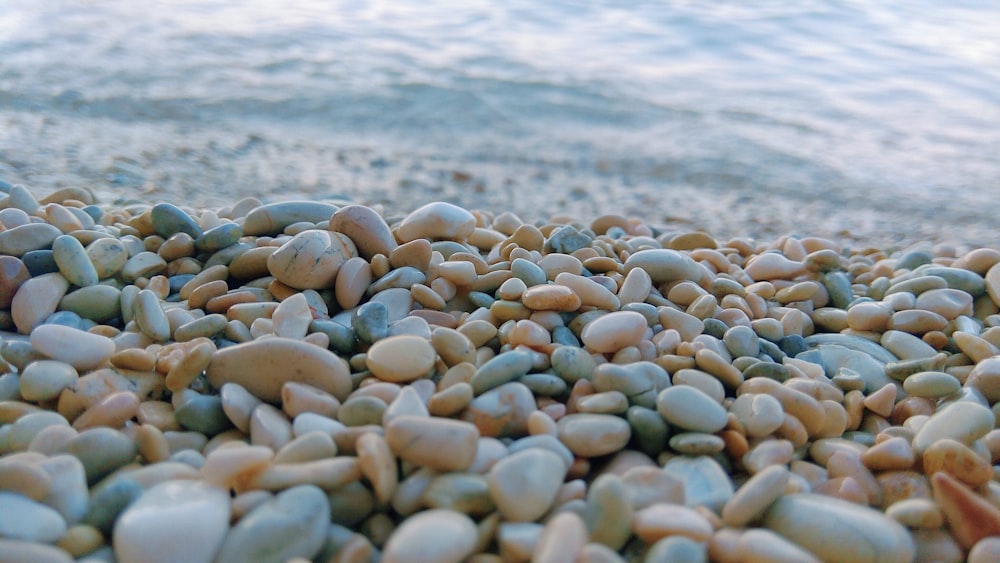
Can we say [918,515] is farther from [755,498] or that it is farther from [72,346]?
[72,346]

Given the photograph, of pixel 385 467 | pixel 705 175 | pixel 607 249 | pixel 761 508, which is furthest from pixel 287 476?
pixel 705 175

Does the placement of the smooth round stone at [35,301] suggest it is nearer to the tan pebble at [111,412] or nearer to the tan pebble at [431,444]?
the tan pebble at [111,412]

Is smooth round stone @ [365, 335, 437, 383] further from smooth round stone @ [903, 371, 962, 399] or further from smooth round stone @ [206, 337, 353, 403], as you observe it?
smooth round stone @ [903, 371, 962, 399]

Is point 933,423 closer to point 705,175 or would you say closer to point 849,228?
point 849,228

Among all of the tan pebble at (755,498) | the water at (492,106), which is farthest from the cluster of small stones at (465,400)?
the water at (492,106)

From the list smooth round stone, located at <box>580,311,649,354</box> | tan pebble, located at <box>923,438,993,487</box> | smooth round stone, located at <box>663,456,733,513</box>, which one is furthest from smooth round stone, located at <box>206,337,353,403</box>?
tan pebble, located at <box>923,438,993,487</box>

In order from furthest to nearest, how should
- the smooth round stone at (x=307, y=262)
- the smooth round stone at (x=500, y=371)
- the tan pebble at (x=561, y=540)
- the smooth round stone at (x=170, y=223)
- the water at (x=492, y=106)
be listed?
the water at (x=492, y=106) → the smooth round stone at (x=170, y=223) → the smooth round stone at (x=307, y=262) → the smooth round stone at (x=500, y=371) → the tan pebble at (x=561, y=540)
